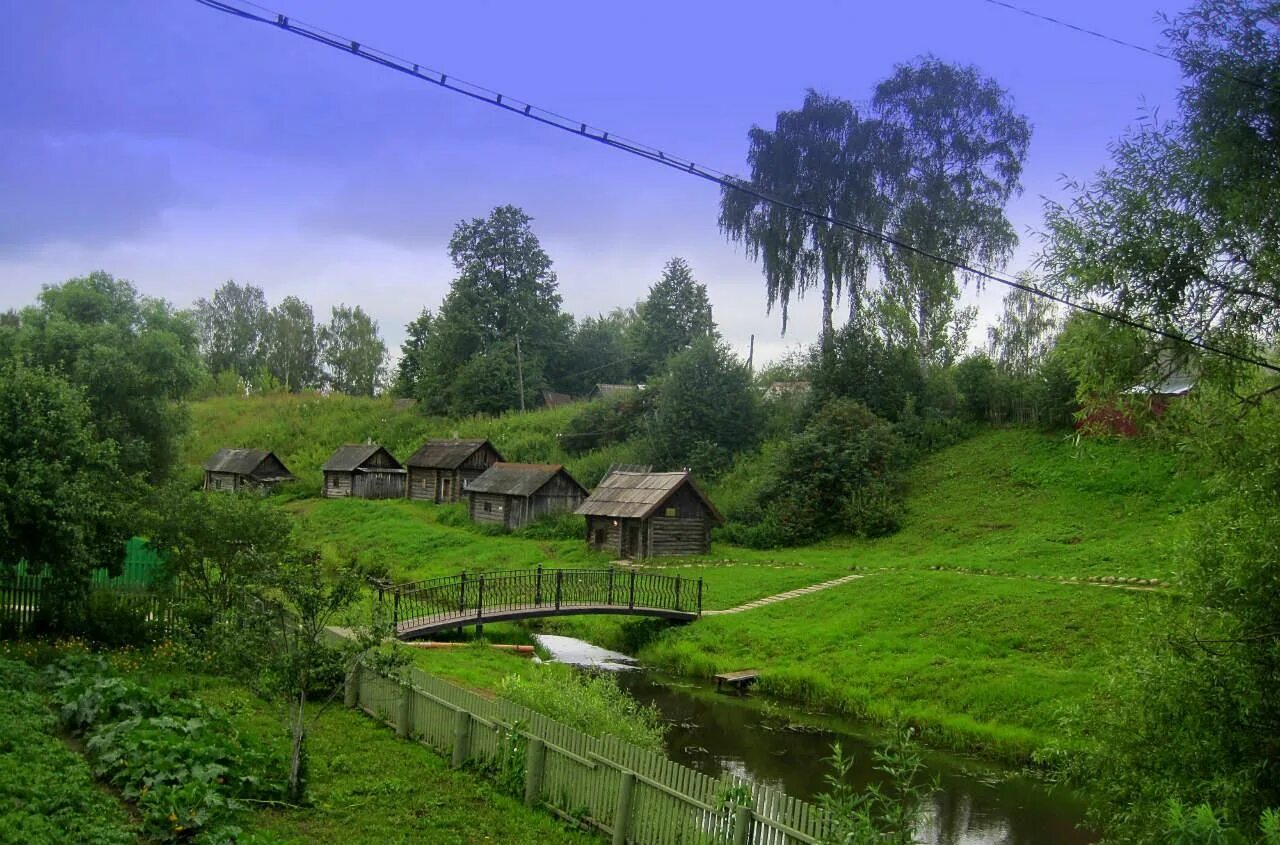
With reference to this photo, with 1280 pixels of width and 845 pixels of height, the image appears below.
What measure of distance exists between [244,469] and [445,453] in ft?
51.5

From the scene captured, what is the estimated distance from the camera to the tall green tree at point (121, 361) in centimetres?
4095

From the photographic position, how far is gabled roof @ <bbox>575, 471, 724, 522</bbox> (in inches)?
1517

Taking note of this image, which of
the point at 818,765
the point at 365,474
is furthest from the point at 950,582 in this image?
the point at 365,474

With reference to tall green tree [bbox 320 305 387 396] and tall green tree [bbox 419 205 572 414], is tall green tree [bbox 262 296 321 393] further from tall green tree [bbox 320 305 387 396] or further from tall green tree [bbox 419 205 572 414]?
tall green tree [bbox 419 205 572 414]

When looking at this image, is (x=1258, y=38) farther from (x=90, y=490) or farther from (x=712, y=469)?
(x=712, y=469)

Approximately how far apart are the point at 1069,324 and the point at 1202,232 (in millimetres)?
1952

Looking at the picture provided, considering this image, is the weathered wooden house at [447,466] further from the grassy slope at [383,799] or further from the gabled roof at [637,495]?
the grassy slope at [383,799]

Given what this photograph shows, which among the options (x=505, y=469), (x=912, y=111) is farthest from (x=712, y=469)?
(x=912, y=111)

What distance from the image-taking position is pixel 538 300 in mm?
73062

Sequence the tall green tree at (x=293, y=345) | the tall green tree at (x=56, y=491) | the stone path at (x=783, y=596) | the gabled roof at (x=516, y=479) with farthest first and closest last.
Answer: the tall green tree at (x=293, y=345), the gabled roof at (x=516, y=479), the stone path at (x=783, y=596), the tall green tree at (x=56, y=491)

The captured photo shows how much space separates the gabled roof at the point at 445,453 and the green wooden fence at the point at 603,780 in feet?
126

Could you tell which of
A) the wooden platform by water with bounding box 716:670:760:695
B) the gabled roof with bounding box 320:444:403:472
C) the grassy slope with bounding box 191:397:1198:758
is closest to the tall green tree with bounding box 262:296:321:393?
the gabled roof with bounding box 320:444:403:472

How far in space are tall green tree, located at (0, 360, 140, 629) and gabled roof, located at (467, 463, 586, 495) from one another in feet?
81.2

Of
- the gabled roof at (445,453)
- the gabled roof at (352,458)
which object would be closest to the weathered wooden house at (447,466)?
the gabled roof at (445,453)
